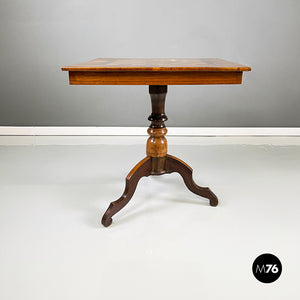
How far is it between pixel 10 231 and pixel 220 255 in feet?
3.27

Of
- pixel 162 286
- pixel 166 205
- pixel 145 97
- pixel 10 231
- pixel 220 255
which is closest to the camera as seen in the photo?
pixel 162 286

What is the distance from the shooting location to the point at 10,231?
151 cm

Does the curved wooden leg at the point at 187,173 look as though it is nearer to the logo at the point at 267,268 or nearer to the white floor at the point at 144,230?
the white floor at the point at 144,230

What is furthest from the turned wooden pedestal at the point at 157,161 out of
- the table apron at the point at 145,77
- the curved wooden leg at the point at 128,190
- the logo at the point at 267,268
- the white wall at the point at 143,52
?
the white wall at the point at 143,52

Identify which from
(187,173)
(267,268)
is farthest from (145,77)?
(267,268)

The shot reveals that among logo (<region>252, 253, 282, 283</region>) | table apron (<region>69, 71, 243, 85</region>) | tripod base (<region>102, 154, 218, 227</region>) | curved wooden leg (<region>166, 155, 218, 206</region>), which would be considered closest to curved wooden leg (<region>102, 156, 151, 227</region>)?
tripod base (<region>102, 154, 218, 227</region>)

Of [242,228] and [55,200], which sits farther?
[55,200]

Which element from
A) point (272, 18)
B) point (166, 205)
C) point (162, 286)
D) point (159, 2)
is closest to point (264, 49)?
point (272, 18)

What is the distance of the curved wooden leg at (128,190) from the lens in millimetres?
1556

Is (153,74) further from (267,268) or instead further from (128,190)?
(267,268)

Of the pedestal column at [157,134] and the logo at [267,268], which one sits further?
the pedestal column at [157,134]

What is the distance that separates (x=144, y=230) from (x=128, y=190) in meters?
0.23

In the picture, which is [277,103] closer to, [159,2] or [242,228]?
[159,2]

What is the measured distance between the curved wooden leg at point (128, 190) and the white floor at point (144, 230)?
62 mm
